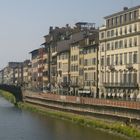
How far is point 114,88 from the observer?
8969 centimetres

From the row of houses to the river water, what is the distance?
29.9ft

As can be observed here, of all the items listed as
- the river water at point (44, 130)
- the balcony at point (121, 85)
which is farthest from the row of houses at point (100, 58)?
the river water at point (44, 130)

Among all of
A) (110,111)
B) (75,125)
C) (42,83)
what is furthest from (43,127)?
(42,83)

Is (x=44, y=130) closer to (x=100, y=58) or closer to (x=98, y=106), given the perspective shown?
(x=98, y=106)

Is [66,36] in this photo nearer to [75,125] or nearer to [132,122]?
[75,125]

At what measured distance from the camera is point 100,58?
97000mm

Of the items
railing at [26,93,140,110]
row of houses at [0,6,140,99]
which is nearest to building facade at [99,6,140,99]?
row of houses at [0,6,140,99]

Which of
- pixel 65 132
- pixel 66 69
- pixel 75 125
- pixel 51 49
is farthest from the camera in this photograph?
pixel 51 49

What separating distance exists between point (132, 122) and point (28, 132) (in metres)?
13.2

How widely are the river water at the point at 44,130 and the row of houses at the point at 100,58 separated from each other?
910 cm

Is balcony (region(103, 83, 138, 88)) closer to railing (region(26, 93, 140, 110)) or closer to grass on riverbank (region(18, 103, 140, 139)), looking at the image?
railing (region(26, 93, 140, 110))

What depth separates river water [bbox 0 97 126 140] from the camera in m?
58.7

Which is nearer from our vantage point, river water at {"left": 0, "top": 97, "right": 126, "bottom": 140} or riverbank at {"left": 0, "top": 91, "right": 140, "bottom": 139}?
riverbank at {"left": 0, "top": 91, "right": 140, "bottom": 139}

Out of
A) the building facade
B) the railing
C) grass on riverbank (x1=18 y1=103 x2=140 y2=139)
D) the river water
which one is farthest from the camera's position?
the building facade
